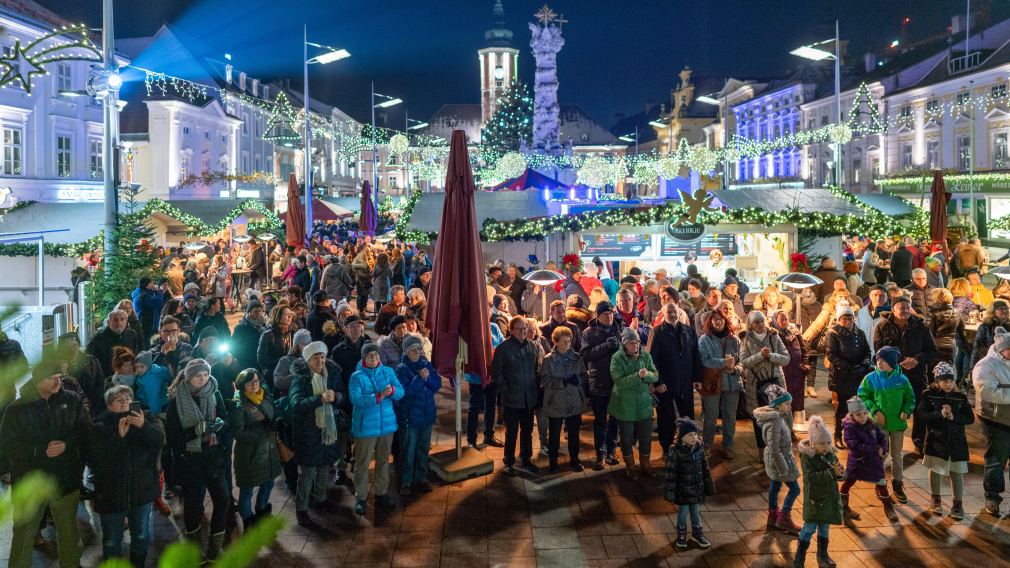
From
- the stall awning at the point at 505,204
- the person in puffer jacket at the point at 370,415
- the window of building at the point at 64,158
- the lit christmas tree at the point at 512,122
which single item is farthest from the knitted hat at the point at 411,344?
the lit christmas tree at the point at 512,122

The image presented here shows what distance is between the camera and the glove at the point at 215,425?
679 centimetres

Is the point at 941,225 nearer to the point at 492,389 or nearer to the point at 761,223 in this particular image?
the point at 761,223

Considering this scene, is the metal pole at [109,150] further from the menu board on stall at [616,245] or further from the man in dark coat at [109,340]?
the menu board on stall at [616,245]

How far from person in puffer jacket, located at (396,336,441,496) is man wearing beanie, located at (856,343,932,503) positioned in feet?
13.5

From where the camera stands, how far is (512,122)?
251 feet

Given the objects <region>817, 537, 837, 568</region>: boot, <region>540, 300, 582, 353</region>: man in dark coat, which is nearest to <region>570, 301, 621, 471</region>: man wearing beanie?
<region>540, 300, 582, 353</region>: man in dark coat

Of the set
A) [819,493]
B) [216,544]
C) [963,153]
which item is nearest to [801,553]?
[819,493]

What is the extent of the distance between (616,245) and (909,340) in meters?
8.83

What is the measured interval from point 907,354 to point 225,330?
8265 millimetres

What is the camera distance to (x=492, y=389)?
33.4 ft

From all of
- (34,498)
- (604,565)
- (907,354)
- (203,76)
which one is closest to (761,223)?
(907,354)

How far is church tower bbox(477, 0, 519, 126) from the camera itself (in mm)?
105500

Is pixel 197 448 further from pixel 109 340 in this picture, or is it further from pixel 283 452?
pixel 109 340

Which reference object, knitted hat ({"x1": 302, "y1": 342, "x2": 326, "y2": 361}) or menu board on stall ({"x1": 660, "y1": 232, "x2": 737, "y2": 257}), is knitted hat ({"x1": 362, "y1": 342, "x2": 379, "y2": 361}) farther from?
menu board on stall ({"x1": 660, "y1": 232, "x2": 737, "y2": 257})
